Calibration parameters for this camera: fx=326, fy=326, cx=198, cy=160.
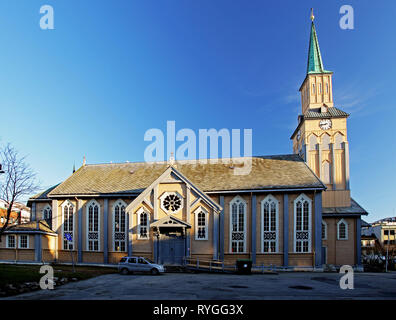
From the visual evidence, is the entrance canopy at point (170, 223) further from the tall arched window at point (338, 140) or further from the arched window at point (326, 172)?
the tall arched window at point (338, 140)

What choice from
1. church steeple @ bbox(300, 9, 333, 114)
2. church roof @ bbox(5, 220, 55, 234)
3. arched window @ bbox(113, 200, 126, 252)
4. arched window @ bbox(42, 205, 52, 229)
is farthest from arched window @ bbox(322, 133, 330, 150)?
arched window @ bbox(42, 205, 52, 229)

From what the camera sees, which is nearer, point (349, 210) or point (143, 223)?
point (143, 223)

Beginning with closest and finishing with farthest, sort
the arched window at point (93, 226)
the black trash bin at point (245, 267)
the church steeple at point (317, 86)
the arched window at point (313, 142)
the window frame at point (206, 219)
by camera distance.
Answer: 1. the black trash bin at point (245, 267)
2. the window frame at point (206, 219)
3. the arched window at point (93, 226)
4. the arched window at point (313, 142)
5. the church steeple at point (317, 86)

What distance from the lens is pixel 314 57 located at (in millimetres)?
42875

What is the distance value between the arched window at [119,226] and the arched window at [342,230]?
844 inches

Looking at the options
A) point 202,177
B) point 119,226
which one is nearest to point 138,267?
point 119,226

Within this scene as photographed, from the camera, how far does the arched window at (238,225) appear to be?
29594 millimetres

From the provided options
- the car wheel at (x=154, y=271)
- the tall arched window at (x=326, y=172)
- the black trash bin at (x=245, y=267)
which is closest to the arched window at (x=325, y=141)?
the tall arched window at (x=326, y=172)

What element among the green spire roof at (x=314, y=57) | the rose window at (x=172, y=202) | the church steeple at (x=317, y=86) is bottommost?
the rose window at (x=172, y=202)

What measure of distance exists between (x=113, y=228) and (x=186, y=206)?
8122mm

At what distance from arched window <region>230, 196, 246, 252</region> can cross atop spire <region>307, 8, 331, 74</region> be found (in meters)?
21.6

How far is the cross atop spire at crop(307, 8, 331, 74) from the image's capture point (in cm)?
4194

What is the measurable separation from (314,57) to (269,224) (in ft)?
82.3

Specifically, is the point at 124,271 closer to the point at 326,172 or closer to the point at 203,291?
the point at 203,291
